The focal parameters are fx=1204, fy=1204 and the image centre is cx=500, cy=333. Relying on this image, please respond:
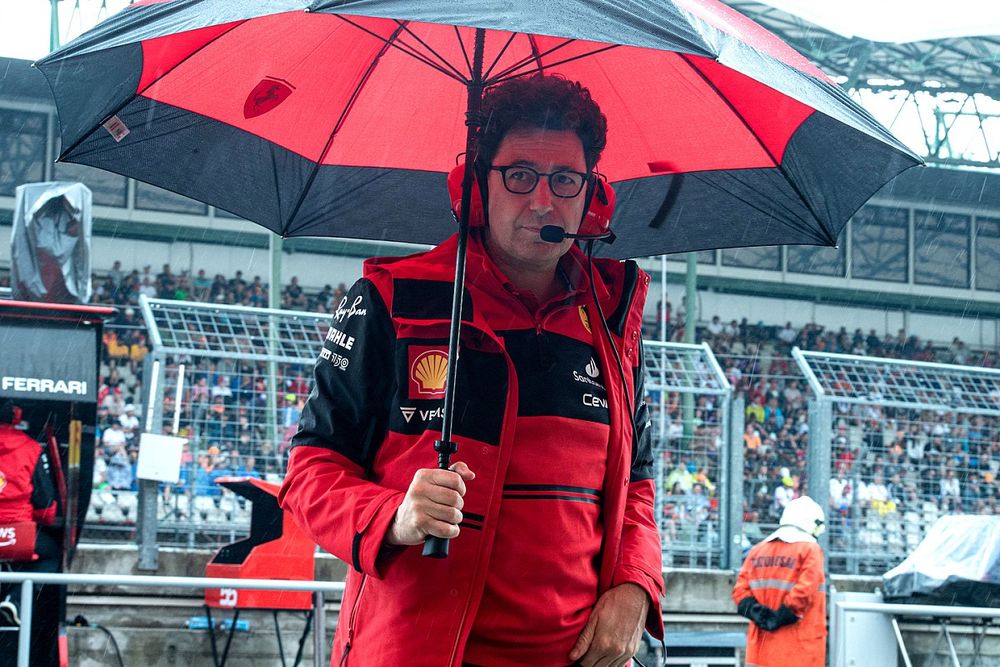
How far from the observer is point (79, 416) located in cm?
720

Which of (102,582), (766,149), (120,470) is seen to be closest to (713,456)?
(120,470)

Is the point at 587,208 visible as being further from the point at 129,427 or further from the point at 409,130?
the point at 129,427

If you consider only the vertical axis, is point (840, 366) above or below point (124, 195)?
below

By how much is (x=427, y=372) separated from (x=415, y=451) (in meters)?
0.14

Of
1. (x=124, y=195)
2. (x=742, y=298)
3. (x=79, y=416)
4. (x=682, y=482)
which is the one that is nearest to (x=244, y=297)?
(x=124, y=195)

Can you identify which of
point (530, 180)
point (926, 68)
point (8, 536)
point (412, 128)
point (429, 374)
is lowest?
point (8, 536)

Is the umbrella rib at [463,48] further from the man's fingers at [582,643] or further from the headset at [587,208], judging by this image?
the man's fingers at [582,643]

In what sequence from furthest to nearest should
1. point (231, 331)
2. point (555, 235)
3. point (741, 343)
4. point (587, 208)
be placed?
1. point (741, 343)
2. point (231, 331)
3. point (587, 208)
4. point (555, 235)

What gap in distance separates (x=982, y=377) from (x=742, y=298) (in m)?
16.7

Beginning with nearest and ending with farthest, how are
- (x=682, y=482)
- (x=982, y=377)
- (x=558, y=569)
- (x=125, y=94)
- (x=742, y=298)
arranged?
1. (x=558, y=569)
2. (x=125, y=94)
3. (x=682, y=482)
4. (x=982, y=377)
5. (x=742, y=298)

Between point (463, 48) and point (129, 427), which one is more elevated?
point (463, 48)

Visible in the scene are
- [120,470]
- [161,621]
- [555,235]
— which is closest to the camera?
[555,235]

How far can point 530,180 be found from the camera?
2.23 meters

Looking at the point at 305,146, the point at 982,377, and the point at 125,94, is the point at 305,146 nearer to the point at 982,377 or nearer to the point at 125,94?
the point at 125,94
